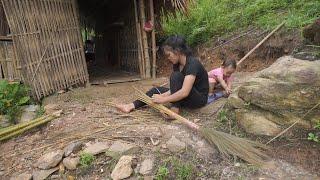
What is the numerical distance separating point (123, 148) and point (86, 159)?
39cm

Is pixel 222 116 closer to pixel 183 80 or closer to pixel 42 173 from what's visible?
pixel 183 80

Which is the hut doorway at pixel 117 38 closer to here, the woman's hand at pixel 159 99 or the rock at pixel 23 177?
the woman's hand at pixel 159 99

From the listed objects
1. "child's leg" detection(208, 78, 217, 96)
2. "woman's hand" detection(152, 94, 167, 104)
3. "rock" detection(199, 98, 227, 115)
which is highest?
"woman's hand" detection(152, 94, 167, 104)

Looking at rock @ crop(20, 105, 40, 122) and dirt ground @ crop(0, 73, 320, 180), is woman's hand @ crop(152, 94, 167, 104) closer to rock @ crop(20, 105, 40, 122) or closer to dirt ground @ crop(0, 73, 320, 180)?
dirt ground @ crop(0, 73, 320, 180)

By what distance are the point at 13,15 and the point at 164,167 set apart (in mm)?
3653

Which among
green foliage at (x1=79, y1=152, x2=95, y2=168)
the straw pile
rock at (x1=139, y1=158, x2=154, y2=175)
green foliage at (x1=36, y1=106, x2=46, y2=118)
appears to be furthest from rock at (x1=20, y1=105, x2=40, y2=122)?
rock at (x1=139, y1=158, x2=154, y2=175)

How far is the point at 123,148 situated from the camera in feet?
12.6

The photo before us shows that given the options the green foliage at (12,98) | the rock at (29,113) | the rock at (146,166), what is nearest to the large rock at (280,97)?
the rock at (146,166)

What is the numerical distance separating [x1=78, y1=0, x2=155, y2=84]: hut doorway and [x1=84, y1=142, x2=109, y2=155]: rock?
12.6 ft

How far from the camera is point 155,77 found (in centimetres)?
813

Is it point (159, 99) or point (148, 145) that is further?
point (159, 99)

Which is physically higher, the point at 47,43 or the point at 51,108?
the point at 47,43

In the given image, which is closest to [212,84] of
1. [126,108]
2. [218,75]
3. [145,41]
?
[218,75]

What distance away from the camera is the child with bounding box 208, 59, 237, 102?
5.14 m
